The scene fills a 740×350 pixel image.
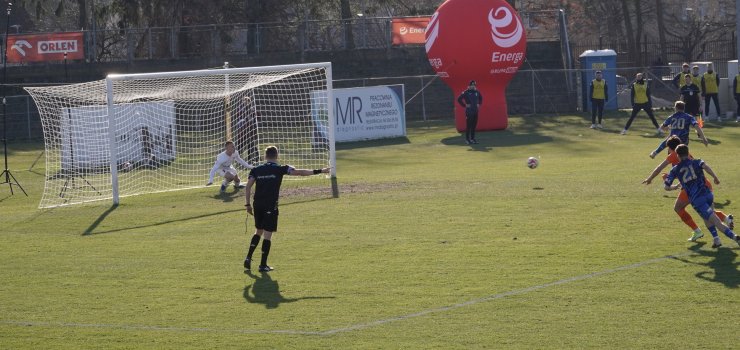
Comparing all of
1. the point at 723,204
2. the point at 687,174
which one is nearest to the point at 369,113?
the point at 723,204

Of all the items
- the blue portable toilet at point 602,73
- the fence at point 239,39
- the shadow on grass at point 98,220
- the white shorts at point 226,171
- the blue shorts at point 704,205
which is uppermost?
the fence at point 239,39

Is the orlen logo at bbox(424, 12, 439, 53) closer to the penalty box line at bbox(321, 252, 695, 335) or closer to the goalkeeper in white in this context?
the goalkeeper in white

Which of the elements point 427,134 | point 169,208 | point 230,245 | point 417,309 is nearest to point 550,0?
point 427,134

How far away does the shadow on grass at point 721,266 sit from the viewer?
12781 millimetres

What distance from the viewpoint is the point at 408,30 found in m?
43.3

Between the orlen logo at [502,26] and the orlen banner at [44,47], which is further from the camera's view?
the orlen banner at [44,47]

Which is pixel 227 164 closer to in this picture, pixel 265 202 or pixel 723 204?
pixel 265 202

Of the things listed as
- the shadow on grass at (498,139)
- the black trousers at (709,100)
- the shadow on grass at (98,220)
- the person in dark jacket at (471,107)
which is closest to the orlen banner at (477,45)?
the shadow on grass at (498,139)

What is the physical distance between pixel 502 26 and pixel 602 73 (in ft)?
29.7

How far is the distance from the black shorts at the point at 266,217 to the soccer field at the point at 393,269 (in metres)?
0.67

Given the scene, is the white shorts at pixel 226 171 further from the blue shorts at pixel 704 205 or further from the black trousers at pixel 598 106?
the black trousers at pixel 598 106

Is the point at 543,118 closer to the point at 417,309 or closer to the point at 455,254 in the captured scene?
the point at 455,254

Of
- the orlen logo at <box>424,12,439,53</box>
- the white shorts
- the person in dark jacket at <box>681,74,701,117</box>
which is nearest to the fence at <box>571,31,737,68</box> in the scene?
the orlen logo at <box>424,12,439,53</box>

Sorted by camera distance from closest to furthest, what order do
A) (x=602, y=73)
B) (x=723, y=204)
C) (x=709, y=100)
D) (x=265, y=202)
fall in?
(x=265, y=202) → (x=723, y=204) → (x=709, y=100) → (x=602, y=73)
